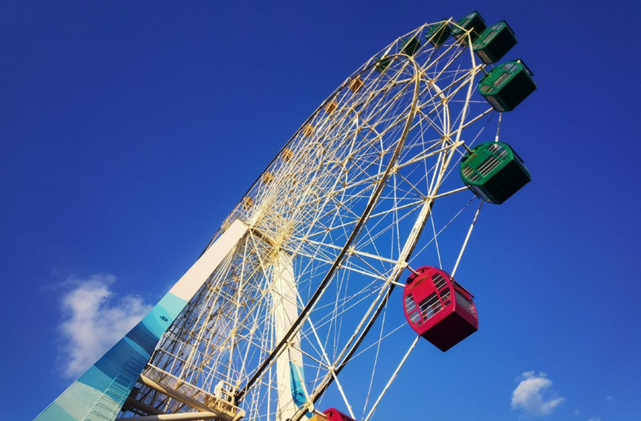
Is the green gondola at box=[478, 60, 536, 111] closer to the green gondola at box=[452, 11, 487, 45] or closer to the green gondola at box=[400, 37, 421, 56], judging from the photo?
the green gondola at box=[452, 11, 487, 45]

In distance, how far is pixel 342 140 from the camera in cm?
1477

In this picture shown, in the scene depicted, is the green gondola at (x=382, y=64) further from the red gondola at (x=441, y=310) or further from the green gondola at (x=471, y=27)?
the red gondola at (x=441, y=310)

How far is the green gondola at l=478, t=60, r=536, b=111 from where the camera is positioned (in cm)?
1129

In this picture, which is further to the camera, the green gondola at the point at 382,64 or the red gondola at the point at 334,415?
the green gondola at the point at 382,64

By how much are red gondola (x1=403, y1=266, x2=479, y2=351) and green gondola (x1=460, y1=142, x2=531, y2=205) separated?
2.26 m

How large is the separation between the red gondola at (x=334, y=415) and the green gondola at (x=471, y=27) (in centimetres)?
1137

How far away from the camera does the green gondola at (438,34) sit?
1599 centimetres

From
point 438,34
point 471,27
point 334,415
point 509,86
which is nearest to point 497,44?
point 471,27

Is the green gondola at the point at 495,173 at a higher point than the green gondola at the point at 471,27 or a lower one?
lower

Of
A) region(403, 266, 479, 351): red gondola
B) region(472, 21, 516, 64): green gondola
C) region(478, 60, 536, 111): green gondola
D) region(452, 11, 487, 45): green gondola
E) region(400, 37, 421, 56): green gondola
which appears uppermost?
region(400, 37, 421, 56): green gondola

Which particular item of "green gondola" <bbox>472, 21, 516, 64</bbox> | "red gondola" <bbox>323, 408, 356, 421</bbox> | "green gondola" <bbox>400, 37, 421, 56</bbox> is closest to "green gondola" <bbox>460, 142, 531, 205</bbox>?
"green gondola" <bbox>472, 21, 516, 64</bbox>

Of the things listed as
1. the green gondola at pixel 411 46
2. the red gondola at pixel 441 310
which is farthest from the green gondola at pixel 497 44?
the red gondola at pixel 441 310

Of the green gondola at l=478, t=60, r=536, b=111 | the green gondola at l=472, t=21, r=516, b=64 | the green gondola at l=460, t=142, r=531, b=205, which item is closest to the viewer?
the green gondola at l=460, t=142, r=531, b=205

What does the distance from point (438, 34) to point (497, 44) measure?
3.27 meters
